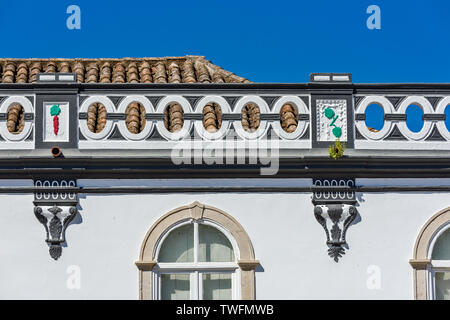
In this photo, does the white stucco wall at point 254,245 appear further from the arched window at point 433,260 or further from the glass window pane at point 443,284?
the glass window pane at point 443,284

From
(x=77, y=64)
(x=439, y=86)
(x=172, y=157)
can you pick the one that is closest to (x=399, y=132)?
(x=439, y=86)

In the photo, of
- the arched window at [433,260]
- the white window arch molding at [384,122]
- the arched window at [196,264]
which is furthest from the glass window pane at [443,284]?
the arched window at [196,264]

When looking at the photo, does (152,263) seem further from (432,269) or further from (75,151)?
(432,269)

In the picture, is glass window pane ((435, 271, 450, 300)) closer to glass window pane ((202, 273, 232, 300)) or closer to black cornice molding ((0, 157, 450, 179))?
black cornice molding ((0, 157, 450, 179))

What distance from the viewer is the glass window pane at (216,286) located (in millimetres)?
14188

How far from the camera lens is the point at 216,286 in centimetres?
1420

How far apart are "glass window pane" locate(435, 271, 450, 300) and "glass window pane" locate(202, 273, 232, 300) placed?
282 centimetres

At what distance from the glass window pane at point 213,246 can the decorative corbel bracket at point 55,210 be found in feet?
5.67

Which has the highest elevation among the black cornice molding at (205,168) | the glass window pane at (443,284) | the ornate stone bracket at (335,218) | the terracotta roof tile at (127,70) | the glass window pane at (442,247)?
the terracotta roof tile at (127,70)

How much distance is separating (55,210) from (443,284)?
17.4 ft

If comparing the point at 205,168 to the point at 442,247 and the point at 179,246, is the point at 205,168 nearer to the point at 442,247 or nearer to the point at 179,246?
the point at 179,246

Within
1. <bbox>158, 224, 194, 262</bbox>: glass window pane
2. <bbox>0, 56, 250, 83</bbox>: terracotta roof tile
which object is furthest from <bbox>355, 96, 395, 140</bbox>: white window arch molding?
<bbox>0, 56, 250, 83</bbox>: terracotta roof tile

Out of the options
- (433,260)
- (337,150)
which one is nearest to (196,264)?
(337,150)

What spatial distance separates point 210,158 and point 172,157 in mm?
519
